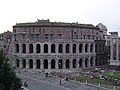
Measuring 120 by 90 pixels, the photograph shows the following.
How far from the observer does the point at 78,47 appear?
74.5 m

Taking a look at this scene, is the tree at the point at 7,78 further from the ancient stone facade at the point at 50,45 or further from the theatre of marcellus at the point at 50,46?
the ancient stone facade at the point at 50,45

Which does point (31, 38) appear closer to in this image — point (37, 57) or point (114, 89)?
point (37, 57)

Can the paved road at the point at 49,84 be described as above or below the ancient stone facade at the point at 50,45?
below

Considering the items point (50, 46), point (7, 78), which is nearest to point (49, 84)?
point (50, 46)

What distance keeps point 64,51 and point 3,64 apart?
39.5 m

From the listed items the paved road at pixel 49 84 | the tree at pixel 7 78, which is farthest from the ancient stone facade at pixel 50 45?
the tree at pixel 7 78

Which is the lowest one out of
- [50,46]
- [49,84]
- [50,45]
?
[49,84]

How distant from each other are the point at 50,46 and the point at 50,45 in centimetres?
26

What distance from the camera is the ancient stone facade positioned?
238 ft

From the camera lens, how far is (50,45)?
72.1 m

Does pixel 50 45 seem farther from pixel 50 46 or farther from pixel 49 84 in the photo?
pixel 49 84

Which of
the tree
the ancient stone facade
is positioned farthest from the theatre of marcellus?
the tree

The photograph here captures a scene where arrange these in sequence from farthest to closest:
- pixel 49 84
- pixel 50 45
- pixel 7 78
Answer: pixel 50 45 → pixel 49 84 → pixel 7 78

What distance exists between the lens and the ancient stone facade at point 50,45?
72438 mm
